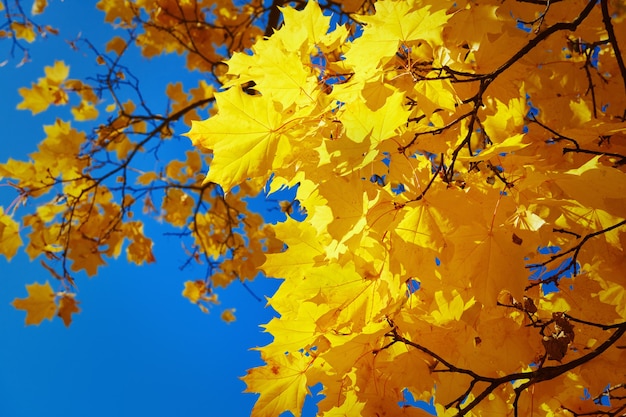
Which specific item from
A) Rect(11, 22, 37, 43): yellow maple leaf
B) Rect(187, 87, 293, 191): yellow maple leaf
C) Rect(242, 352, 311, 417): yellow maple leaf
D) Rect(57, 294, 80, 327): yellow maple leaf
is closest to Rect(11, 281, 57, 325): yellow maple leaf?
Rect(57, 294, 80, 327): yellow maple leaf

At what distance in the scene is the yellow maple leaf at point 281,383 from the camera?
4.00 feet

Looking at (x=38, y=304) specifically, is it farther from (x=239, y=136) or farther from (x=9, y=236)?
(x=239, y=136)

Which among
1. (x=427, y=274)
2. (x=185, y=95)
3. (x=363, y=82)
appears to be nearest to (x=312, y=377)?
(x=427, y=274)

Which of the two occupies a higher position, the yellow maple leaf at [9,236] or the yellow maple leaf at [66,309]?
the yellow maple leaf at [9,236]

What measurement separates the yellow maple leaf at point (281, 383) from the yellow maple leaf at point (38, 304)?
2798 mm

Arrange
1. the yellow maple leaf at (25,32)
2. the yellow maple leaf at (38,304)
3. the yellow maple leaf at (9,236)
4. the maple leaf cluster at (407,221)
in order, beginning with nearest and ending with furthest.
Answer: the maple leaf cluster at (407,221) < the yellow maple leaf at (9,236) < the yellow maple leaf at (38,304) < the yellow maple leaf at (25,32)

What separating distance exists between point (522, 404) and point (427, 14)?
3.65ft

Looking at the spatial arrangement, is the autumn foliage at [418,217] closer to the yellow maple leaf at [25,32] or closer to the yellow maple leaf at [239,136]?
the yellow maple leaf at [239,136]

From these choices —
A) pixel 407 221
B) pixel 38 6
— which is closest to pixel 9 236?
pixel 38 6

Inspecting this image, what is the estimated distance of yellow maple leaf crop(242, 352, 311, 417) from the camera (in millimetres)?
1221

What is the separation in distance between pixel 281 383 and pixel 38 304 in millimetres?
2882

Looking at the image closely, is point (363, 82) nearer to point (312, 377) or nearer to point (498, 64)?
point (498, 64)

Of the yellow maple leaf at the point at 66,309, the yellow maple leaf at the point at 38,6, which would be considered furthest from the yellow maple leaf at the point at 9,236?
the yellow maple leaf at the point at 38,6

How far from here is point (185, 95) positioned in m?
4.32
